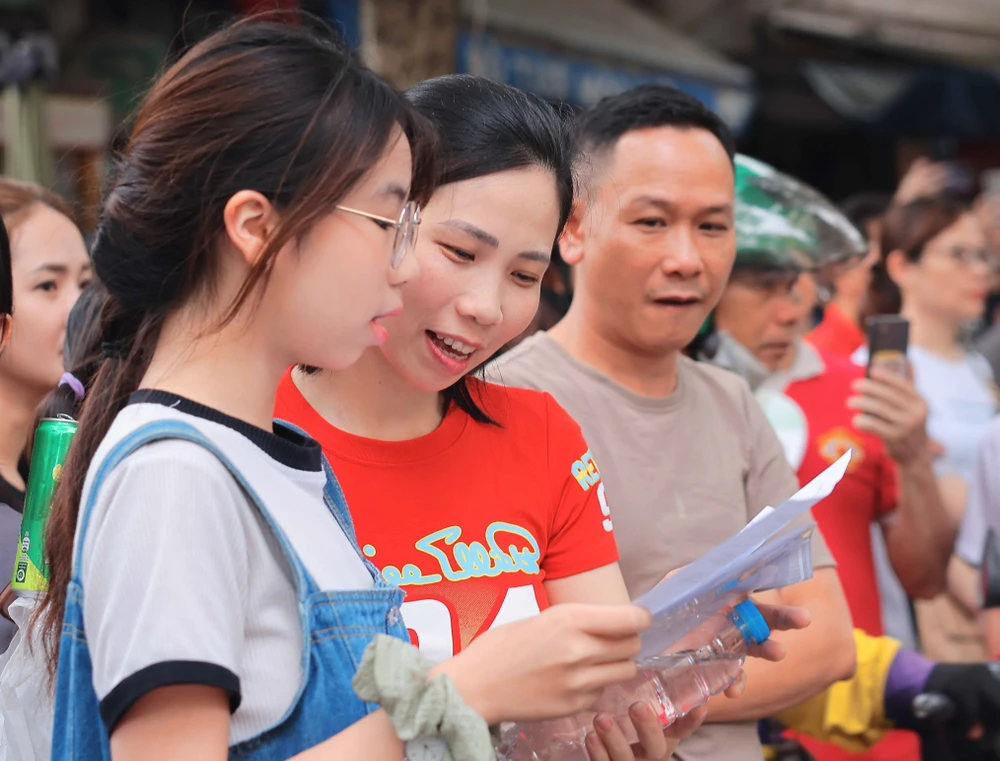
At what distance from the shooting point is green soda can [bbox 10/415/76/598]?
4.81 ft

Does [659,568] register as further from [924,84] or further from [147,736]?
[924,84]

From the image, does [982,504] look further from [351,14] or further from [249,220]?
[351,14]

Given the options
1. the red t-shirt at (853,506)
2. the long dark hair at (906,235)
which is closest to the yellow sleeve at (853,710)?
the red t-shirt at (853,506)

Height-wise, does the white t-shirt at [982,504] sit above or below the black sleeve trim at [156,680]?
below

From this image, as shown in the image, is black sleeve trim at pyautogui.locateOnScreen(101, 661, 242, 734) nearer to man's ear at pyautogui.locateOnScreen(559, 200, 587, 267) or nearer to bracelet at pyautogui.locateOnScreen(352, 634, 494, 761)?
bracelet at pyautogui.locateOnScreen(352, 634, 494, 761)

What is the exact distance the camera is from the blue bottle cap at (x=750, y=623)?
147 cm

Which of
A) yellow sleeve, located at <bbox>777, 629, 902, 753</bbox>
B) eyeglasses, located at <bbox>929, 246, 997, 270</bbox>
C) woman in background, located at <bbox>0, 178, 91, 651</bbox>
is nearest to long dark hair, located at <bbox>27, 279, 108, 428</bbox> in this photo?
A: woman in background, located at <bbox>0, 178, 91, 651</bbox>

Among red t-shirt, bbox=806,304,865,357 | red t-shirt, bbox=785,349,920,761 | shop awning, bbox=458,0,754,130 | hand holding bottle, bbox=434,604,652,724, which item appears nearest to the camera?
hand holding bottle, bbox=434,604,652,724

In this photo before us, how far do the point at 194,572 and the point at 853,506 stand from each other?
2337mm

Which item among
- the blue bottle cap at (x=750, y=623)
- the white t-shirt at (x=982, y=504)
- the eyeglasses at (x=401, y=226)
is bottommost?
the white t-shirt at (x=982, y=504)

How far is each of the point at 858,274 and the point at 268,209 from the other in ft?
12.6

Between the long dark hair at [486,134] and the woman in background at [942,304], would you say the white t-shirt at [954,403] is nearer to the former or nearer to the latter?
the woman in background at [942,304]

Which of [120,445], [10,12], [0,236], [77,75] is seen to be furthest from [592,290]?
[77,75]

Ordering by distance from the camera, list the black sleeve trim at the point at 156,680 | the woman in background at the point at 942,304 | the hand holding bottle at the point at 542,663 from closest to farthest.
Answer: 1. the black sleeve trim at the point at 156,680
2. the hand holding bottle at the point at 542,663
3. the woman in background at the point at 942,304
